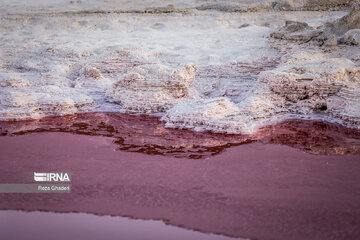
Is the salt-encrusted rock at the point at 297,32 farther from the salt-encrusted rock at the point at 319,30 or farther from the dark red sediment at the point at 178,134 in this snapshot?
the dark red sediment at the point at 178,134

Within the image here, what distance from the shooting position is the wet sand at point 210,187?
10.3ft

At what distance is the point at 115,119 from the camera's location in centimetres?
485

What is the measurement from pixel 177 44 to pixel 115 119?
1.99 metres

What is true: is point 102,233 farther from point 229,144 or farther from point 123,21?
point 123,21

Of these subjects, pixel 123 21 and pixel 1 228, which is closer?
pixel 1 228

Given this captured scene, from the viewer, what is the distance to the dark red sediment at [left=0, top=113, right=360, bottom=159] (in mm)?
4176

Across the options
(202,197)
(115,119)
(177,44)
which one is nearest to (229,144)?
(202,197)

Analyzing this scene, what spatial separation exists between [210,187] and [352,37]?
3309mm

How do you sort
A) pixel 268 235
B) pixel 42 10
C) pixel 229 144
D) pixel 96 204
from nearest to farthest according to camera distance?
pixel 268 235, pixel 96 204, pixel 229 144, pixel 42 10

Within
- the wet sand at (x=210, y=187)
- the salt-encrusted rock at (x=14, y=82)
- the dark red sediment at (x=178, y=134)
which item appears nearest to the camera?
the wet sand at (x=210, y=187)

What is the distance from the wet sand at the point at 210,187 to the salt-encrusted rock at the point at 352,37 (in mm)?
2312

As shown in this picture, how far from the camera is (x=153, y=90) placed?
4.96 m

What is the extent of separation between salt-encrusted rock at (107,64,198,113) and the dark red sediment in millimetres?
146

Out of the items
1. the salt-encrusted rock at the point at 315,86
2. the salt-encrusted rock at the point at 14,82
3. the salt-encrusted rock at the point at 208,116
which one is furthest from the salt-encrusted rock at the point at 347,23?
the salt-encrusted rock at the point at 14,82
